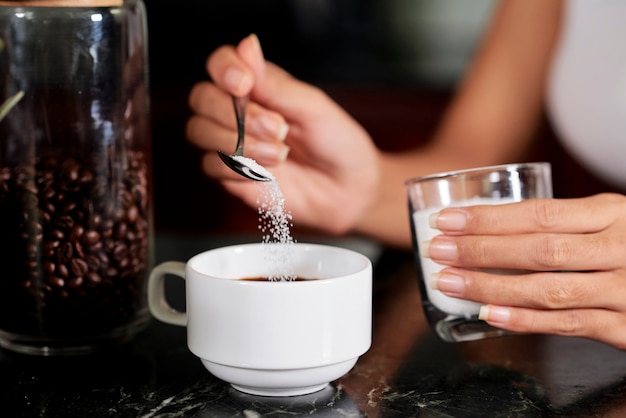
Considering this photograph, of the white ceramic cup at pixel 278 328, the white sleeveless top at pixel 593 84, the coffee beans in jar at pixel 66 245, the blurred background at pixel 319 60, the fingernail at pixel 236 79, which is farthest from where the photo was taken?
the blurred background at pixel 319 60

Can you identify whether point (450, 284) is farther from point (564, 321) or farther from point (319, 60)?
point (319, 60)

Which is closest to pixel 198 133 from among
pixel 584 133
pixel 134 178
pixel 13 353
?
pixel 134 178

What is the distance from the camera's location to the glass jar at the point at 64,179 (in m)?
0.77

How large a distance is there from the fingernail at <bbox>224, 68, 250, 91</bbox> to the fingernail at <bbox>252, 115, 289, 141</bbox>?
0.04 meters

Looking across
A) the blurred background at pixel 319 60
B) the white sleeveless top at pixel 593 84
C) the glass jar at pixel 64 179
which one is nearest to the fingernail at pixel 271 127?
the glass jar at pixel 64 179

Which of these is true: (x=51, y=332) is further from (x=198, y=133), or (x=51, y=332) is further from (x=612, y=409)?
(x=612, y=409)

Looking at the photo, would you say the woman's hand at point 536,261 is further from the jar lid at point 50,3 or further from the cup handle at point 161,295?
the jar lid at point 50,3

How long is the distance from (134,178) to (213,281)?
0.20 metres

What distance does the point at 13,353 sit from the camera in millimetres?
810

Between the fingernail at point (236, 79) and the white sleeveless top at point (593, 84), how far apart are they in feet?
1.76

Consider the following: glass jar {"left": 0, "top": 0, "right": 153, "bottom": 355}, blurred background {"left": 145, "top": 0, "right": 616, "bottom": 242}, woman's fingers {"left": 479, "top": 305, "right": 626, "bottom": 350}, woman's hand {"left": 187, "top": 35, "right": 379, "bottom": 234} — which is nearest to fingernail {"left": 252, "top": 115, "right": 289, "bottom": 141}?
woman's hand {"left": 187, "top": 35, "right": 379, "bottom": 234}

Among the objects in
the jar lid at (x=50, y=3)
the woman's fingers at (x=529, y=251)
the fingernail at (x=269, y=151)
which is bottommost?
the woman's fingers at (x=529, y=251)

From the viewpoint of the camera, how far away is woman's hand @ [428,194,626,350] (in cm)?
74

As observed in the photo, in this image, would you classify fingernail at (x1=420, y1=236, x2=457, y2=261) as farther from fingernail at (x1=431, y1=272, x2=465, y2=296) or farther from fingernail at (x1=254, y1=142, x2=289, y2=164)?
fingernail at (x1=254, y1=142, x2=289, y2=164)
